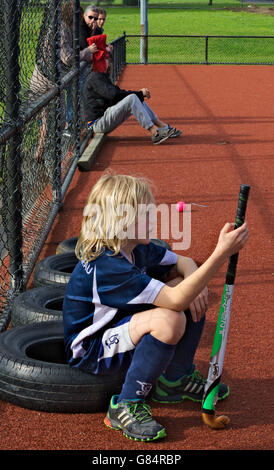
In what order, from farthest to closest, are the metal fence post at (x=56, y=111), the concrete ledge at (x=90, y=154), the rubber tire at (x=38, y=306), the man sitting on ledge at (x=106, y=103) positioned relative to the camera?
1. the man sitting on ledge at (x=106, y=103)
2. the concrete ledge at (x=90, y=154)
3. the metal fence post at (x=56, y=111)
4. the rubber tire at (x=38, y=306)

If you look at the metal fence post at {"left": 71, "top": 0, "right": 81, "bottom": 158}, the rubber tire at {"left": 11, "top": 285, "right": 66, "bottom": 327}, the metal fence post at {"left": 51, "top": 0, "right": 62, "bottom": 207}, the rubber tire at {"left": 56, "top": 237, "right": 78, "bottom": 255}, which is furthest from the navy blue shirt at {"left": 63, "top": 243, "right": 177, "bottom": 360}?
the metal fence post at {"left": 71, "top": 0, "right": 81, "bottom": 158}

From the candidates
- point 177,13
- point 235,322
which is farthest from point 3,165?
point 177,13

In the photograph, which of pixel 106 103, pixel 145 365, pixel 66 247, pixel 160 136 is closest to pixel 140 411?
pixel 145 365

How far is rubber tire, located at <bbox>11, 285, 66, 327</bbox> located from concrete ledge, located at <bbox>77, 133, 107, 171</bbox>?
194 inches

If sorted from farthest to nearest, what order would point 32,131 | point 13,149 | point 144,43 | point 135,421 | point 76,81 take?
point 144,43, point 76,81, point 32,131, point 13,149, point 135,421

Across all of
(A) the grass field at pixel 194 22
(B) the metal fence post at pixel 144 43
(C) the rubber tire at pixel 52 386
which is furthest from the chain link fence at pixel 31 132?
(A) the grass field at pixel 194 22

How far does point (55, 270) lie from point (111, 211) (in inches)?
75.4

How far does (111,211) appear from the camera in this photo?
3412 millimetres

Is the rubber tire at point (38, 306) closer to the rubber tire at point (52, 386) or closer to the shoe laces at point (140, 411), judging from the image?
the rubber tire at point (52, 386)

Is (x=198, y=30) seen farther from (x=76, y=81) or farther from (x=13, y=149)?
(x=13, y=149)

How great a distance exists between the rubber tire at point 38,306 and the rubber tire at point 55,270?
163 mm

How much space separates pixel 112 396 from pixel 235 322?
1423 mm

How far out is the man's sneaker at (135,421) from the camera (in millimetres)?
3475

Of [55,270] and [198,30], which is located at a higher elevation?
[55,270]
